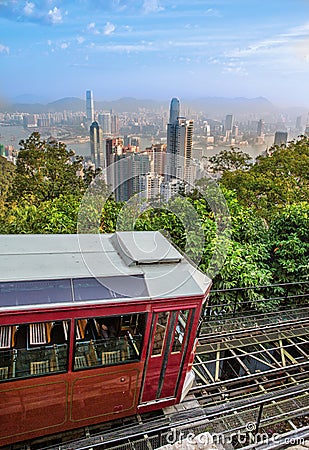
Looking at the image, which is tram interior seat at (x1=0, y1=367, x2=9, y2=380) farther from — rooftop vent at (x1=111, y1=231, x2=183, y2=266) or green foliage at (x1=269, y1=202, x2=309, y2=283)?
green foliage at (x1=269, y1=202, x2=309, y2=283)

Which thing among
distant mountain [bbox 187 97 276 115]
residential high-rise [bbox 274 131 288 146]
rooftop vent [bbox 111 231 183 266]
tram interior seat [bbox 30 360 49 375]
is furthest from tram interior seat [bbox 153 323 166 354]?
residential high-rise [bbox 274 131 288 146]

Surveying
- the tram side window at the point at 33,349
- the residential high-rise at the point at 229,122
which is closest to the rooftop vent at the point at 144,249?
the tram side window at the point at 33,349

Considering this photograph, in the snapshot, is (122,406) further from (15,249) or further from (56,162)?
(56,162)

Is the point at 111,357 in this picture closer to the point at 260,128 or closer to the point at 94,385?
the point at 94,385

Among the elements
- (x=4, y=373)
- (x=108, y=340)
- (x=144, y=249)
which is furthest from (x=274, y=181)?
(x=4, y=373)

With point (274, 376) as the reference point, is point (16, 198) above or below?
above

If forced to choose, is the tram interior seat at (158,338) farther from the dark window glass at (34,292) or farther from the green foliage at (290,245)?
the green foliage at (290,245)

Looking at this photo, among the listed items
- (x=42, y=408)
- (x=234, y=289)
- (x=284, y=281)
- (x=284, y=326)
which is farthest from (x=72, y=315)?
(x=284, y=281)
